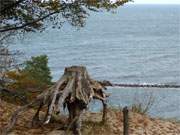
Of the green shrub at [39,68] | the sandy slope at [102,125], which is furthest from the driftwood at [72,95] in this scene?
the green shrub at [39,68]

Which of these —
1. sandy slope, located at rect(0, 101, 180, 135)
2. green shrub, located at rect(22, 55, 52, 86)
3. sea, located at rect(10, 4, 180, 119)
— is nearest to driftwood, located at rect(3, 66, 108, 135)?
sandy slope, located at rect(0, 101, 180, 135)

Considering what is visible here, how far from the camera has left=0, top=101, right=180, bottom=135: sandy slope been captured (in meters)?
9.85

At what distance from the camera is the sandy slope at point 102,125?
32.3ft

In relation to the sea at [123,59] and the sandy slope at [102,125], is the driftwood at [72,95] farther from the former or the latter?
the sea at [123,59]

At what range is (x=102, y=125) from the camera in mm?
10508

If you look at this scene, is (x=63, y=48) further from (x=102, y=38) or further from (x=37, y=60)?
(x=37, y=60)

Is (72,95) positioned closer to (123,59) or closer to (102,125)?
(102,125)

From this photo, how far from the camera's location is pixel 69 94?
948cm

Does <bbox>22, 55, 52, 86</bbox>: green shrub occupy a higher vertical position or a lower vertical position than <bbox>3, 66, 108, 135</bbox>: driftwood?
lower

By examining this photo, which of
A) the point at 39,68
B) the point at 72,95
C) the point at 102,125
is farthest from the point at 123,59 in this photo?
the point at 72,95

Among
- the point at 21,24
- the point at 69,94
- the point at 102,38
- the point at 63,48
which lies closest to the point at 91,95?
the point at 69,94

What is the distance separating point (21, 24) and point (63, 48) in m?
84.3

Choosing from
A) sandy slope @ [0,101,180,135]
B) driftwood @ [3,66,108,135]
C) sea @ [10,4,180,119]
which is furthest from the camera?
sea @ [10,4,180,119]

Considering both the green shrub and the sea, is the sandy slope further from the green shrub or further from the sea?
the sea
